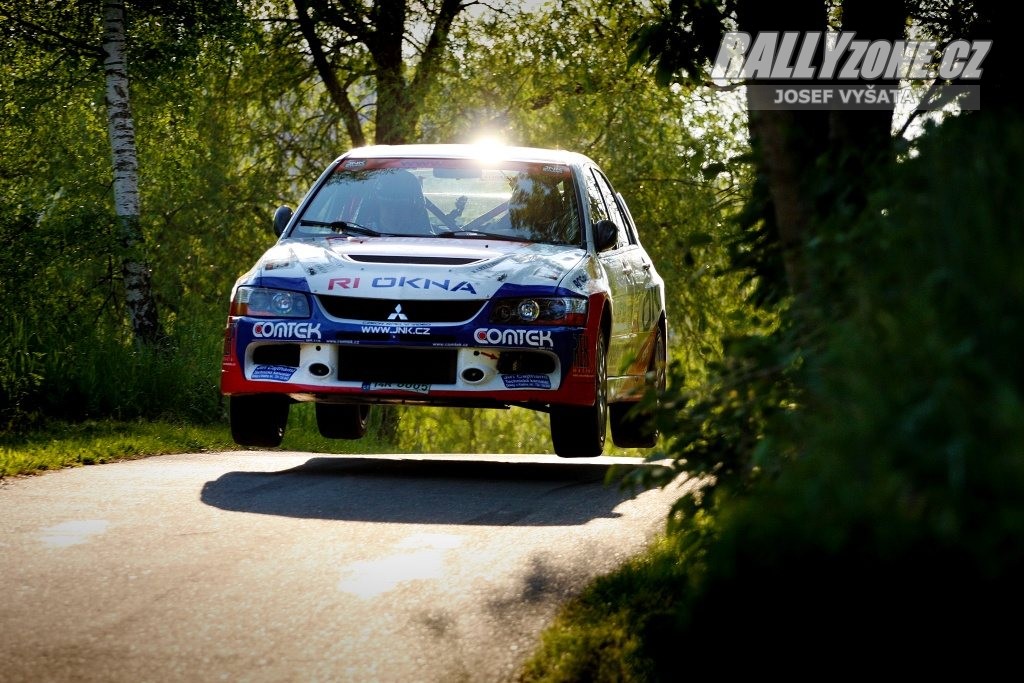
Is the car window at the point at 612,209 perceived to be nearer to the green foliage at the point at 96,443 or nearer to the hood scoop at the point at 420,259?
the hood scoop at the point at 420,259

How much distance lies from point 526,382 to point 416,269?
35.5 inches

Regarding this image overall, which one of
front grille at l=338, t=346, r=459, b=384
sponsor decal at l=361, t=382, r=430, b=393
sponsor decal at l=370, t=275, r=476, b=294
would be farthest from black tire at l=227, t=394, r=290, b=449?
sponsor decal at l=370, t=275, r=476, b=294

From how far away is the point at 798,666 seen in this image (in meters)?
3.28

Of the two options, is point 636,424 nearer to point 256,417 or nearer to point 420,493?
point 256,417

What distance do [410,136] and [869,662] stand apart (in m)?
25.8

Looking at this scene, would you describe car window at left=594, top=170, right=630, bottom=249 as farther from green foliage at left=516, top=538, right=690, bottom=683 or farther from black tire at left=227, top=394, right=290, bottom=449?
green foliage at left=516, top=538, right=690, bottom=683

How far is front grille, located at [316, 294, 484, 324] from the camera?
9.54 metres

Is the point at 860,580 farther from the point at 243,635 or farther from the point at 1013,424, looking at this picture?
the point at 243,635

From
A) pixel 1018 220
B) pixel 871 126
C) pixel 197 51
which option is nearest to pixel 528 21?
pixel 197 51

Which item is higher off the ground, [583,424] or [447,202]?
[447,202]

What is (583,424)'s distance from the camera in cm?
990

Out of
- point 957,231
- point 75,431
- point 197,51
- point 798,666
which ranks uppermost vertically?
point 197,51

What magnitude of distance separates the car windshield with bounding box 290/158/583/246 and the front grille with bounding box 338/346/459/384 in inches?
45.3

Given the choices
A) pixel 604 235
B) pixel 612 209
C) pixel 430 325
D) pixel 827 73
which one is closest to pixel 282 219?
pixel 430 325
